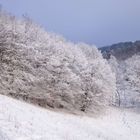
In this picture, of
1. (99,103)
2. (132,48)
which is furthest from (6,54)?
(132,48)

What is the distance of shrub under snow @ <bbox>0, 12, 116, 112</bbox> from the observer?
102 feet

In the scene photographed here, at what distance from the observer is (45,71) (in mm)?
34062

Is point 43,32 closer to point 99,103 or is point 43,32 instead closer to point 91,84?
point 91,84

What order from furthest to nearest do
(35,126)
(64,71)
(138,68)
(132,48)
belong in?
1. (132,48)
2. (138,68)
3. (64,71)
4. (35,126)

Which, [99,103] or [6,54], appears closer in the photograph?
[6,54]

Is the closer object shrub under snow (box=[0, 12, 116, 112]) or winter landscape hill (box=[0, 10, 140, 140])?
winter landscape hill (box=[0, 10, 140, 140])

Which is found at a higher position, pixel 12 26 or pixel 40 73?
pixel 12 26

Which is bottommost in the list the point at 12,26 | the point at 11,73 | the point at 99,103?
the point at 99,103

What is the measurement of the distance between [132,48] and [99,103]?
A: 6420 inches

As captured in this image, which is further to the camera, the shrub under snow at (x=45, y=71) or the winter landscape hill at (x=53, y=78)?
the shrub under snow at (x=45, y=71)

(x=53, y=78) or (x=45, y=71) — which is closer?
(x=45, y=71)

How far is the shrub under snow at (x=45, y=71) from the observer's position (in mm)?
30984

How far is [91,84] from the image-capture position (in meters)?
40.5

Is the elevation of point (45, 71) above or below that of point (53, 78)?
above
